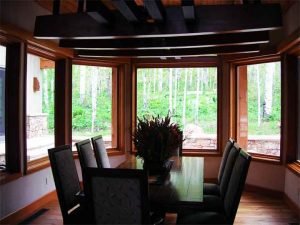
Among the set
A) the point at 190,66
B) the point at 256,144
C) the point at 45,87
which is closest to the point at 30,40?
the point at 45,87

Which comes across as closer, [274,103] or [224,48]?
[224,48]

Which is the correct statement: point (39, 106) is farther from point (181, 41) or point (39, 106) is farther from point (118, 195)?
point (118, 195)

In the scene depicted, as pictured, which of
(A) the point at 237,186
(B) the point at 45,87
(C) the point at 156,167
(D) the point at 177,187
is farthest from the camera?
(B) the point at 45,87

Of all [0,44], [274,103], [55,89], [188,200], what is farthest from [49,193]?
[274,103]

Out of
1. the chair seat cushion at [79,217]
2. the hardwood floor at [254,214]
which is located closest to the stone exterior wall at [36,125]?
the hardwood floor at [254,214]

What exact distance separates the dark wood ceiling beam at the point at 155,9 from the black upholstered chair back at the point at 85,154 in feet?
4.67

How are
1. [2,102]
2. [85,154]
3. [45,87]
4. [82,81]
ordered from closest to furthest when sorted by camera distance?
[85,154], [2,102], [45,87], [82,81]

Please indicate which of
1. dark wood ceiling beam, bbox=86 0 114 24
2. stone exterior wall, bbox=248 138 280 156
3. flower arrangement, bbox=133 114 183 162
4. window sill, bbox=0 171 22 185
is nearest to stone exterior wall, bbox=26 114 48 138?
window sill, bbox=0 171 22 185

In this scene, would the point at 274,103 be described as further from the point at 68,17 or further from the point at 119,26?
the point at 68,17

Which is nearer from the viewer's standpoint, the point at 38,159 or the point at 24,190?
the point at 24,190

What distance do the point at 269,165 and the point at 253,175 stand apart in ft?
1.21

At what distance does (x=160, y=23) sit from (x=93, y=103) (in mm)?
2924

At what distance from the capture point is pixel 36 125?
15.0 ft

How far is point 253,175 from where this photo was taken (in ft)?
16.6
